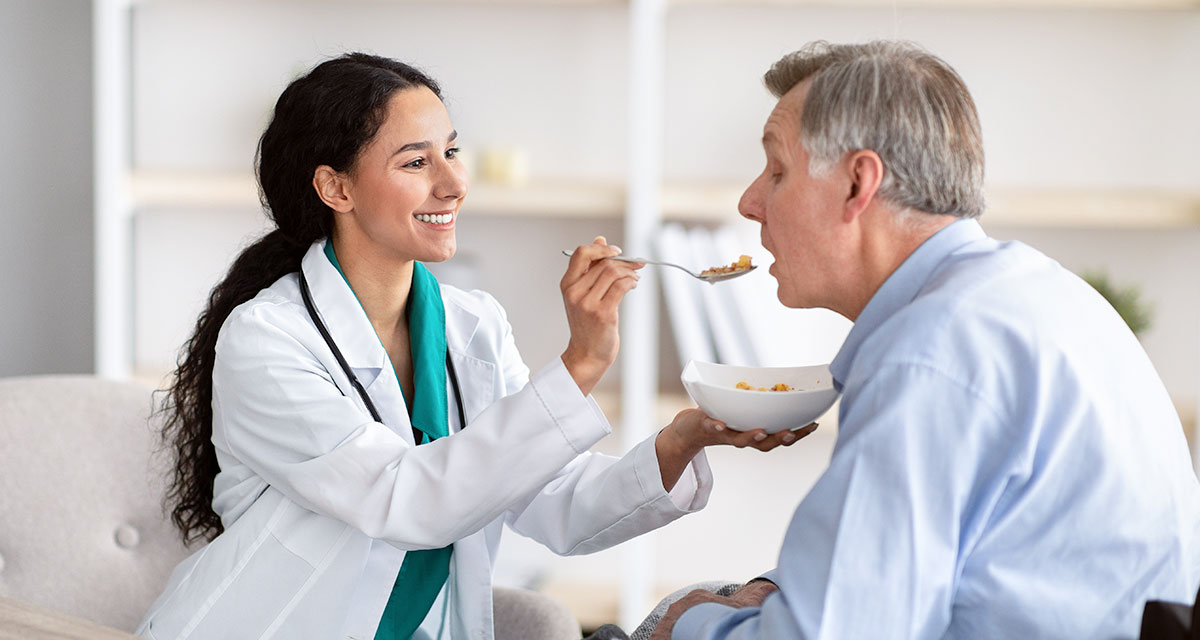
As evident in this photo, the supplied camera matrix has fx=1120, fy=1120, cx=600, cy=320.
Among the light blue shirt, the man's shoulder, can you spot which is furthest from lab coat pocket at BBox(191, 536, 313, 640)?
the man's shoulder

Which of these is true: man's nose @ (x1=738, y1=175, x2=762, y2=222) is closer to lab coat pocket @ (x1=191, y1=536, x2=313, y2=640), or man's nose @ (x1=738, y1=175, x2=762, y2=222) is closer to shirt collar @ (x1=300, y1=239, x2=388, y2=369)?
shirt collar @ (x1=300, y1=239, x2=388, y2=369)

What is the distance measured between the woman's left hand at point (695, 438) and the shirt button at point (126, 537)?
84 centimetres

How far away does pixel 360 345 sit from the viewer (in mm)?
1590

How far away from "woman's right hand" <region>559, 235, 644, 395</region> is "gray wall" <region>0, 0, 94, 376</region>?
2078 millimetres

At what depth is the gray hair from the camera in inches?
46.4

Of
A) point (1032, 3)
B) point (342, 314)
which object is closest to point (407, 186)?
point (342, 314)

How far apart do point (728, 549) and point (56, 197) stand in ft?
6.71

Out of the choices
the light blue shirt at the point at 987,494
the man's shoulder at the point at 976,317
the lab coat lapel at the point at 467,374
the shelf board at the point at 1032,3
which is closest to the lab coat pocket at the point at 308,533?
the lab coat lapel at the point at 467,374

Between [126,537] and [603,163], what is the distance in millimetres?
1654

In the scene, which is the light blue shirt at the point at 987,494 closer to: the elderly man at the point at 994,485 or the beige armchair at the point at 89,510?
the elderly man at the point at 994,485

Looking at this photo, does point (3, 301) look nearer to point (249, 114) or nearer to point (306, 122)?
point (249, 114)

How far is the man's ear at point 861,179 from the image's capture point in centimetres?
118

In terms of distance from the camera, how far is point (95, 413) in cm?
173

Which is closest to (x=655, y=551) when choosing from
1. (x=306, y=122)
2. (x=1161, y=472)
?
(x=306, y=122)
